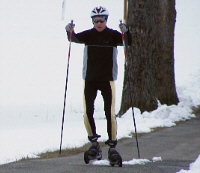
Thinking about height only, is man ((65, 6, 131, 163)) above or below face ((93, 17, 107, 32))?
below

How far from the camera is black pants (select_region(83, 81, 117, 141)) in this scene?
6.59 m

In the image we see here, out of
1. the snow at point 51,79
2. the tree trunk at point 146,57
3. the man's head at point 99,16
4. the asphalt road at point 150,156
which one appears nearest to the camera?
the asphalt road at point 150,156

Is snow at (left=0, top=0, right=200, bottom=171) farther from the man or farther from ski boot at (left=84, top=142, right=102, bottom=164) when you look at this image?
the man

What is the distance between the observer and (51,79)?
2094 centimetres

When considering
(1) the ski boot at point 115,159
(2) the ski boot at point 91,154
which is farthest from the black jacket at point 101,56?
(1) the ski boot at point 115,159

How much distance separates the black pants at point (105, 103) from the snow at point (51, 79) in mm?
519

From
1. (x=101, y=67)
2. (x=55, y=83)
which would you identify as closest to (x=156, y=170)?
(x=101, y=67)

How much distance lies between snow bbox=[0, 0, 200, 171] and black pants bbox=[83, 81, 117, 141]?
1.70 feet

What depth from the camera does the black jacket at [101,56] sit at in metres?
6.59

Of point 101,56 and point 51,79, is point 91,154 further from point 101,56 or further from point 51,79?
point 51,79

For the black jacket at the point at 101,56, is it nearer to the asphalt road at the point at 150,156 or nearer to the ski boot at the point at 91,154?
the ski boot at the point at 91,154

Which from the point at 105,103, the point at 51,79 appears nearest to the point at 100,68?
the point at 105,103

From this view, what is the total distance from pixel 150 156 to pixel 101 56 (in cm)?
190

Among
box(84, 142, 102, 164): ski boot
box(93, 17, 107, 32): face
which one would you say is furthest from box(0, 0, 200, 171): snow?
box(93, 17, 107, 32): face
